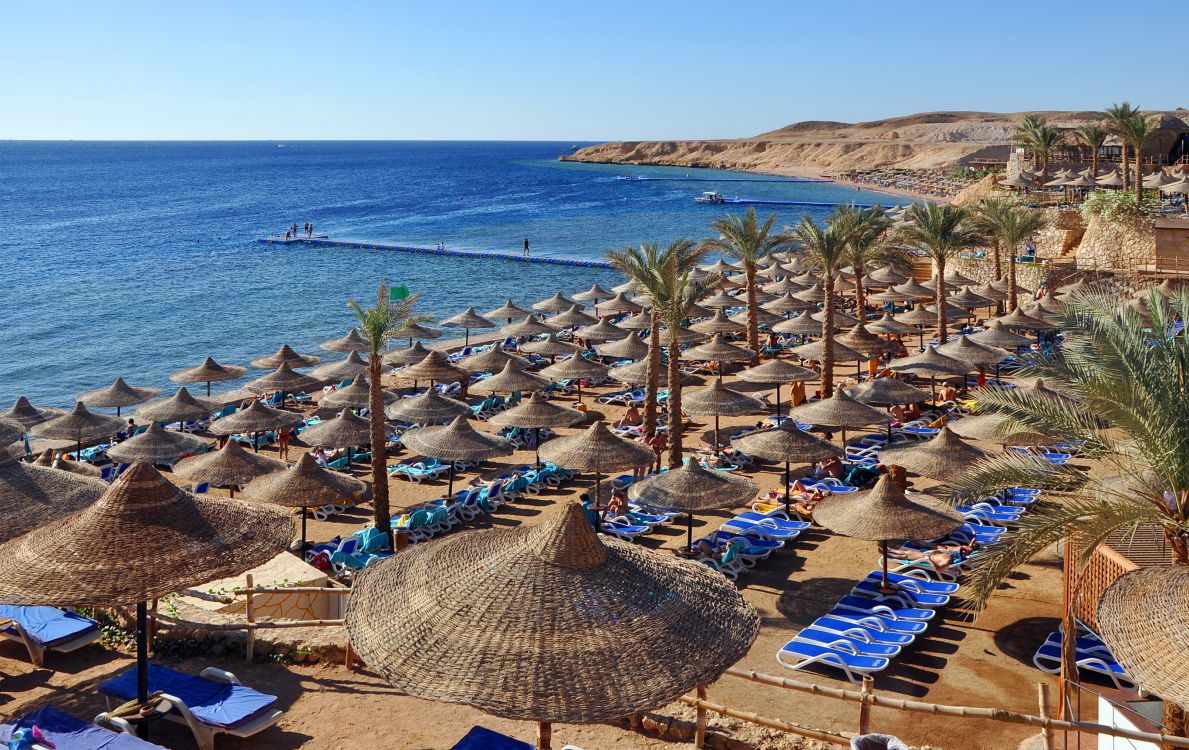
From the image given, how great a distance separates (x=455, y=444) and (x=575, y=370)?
7.38 metres

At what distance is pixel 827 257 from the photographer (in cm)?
2667

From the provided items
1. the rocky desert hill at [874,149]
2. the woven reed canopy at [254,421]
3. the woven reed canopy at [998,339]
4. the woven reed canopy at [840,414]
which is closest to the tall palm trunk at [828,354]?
the woven reed canopy at [998,339]

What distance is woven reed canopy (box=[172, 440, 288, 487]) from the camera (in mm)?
17062

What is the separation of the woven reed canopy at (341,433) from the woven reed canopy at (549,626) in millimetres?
12154

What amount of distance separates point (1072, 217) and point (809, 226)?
21.1m

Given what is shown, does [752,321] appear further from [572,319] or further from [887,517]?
[887,517]

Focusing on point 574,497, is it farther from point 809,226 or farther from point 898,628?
point 809,226

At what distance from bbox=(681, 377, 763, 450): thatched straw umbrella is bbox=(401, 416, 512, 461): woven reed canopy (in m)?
3.99

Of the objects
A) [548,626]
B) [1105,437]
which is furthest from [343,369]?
[548,626]

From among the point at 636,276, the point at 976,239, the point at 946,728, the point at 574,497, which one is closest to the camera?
the point at 946,728

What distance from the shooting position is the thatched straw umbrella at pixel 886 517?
530 inches

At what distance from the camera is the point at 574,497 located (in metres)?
18.7

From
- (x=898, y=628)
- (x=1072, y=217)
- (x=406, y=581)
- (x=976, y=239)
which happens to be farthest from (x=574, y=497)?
(x=1072, y=217)

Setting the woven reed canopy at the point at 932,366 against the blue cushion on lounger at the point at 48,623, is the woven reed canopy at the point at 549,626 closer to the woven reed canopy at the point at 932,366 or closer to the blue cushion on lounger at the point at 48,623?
the blue cushion on lounger at the point at 48,623
